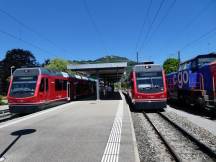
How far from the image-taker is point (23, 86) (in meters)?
17.8

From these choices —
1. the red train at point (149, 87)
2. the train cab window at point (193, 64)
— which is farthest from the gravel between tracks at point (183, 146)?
the train cab window at point (193, 64)

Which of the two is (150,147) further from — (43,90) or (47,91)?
(47,91)

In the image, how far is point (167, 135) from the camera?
1101 cm

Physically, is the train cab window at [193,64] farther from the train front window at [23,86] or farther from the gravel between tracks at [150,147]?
the train front window at [23,86]

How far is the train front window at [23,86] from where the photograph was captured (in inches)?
686

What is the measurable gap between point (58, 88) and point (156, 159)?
1597 cm

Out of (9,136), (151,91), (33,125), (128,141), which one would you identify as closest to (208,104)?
(151,91)

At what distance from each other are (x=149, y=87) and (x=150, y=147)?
968 cm

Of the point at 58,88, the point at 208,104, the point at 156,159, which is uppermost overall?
the point at 58,88

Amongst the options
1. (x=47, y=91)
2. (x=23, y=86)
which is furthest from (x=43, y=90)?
(x=23, y=86)

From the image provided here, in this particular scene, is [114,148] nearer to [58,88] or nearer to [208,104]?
[208,104]

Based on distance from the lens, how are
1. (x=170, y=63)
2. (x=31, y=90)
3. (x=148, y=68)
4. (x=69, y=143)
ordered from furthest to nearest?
(x=170, y=63)
(x=148, y=68)
(x=31, y=90)
(x=69, y=143)

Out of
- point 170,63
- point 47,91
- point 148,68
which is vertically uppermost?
point 170,63

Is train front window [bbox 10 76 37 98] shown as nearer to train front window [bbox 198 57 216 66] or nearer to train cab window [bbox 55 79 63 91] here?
A: train cab window [bbox 55 79 63 91]
